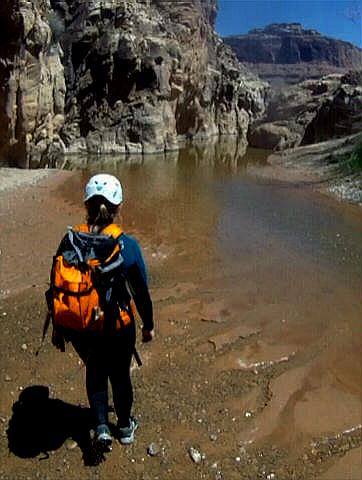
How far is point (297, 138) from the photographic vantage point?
37844 millimetres

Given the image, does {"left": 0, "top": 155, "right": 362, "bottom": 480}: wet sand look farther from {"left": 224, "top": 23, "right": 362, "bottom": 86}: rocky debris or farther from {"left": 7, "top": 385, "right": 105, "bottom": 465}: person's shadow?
{"left": 224, "top": 23, "right": 362, "bottom": 86}: rocky debris

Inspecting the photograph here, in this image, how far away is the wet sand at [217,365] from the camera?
3.20 metres

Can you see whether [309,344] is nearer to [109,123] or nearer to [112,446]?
[112,446]

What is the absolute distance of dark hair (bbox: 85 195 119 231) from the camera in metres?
2.85

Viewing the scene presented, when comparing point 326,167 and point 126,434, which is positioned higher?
point 326,167

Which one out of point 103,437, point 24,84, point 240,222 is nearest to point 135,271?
point 103,437

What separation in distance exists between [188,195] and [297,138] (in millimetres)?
25755

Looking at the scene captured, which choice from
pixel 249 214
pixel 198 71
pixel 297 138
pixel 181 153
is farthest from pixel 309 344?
pixel 198 71

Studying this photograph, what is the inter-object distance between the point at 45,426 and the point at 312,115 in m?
41.6

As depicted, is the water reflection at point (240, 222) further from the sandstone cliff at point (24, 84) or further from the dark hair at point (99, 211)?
the dark hair at point (99, 211)

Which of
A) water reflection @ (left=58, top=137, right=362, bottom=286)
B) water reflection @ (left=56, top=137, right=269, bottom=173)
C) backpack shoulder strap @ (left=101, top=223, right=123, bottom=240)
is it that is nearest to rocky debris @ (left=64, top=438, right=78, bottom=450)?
backpack shoulder strap @ (left=101, top=223, right=123, bottom=240)

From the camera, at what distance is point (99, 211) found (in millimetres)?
2850

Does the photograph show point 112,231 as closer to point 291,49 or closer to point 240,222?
point 240,222

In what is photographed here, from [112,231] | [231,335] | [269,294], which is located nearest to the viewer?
[112,231]
